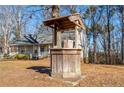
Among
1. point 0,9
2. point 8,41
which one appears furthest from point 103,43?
point 8,41

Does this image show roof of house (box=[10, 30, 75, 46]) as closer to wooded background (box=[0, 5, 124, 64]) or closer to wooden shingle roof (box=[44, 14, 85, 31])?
wooded background (box=[0, 5, 124, 64])

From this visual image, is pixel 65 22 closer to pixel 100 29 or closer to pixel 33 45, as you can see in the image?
pixel 100 29

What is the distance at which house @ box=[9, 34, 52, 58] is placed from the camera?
19.2 metres

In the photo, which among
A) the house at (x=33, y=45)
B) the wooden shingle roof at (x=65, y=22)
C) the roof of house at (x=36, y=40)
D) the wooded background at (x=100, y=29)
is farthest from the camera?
the house at (x=33, y=45)

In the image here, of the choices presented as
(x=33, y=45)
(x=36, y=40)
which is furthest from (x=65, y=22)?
(x=36, y=40)

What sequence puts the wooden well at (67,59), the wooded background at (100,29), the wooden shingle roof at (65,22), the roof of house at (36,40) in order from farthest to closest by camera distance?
the roof of house at (36,40) → the wooded background at (100,29) → the wooden shingle roof at (65,22) → the wooden well at (67,59)

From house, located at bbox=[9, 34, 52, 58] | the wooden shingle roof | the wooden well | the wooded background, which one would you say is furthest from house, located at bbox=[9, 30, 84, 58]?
the wooden well

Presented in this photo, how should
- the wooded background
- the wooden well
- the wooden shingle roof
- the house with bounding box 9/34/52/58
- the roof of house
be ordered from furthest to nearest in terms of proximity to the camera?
the house with bounding box 9/34/52/58 → the roof of house → the wooded background → the wooden shingle roof → the wooden well

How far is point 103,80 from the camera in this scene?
6477 millimetres

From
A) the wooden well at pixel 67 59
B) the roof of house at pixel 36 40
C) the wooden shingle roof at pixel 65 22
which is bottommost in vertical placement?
the wooden well at pixel 67 59

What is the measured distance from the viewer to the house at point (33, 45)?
1920cm

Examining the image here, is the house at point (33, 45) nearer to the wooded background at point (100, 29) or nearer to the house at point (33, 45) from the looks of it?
the house at point (33, 45)

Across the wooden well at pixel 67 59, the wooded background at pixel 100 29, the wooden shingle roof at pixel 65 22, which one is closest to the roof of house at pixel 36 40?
the wooded background at pixel 100 29
